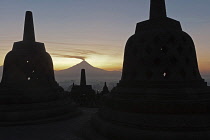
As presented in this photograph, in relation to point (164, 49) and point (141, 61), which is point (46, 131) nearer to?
point (141, 61)

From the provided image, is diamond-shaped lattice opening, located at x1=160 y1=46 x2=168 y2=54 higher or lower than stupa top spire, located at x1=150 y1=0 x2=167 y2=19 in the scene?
lower

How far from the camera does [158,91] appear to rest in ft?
26.2

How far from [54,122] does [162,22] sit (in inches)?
318

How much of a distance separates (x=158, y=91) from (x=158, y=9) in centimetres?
379

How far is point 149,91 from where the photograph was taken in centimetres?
812

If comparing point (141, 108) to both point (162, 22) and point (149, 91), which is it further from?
point (162, 22)

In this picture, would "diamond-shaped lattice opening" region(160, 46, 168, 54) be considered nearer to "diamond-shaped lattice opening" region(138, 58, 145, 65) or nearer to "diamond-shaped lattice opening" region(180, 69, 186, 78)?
"diamond-shaped lattice opening" region(138, 58, 145, 65)

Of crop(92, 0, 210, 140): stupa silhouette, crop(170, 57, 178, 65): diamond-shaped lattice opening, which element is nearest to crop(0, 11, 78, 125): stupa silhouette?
crop(92, 0, 210, 140): stupa silhouette

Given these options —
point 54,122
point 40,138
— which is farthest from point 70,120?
point 40,138

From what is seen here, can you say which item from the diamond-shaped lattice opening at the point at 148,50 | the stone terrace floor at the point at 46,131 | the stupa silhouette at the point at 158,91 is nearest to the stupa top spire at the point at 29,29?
the stone terrace floor at the point at 46,131

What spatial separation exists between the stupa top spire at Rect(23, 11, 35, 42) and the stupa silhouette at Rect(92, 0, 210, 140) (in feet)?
27.0

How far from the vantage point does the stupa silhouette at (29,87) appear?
12.1 meters

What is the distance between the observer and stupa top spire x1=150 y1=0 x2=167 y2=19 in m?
9.32

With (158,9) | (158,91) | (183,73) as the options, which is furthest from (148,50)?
(158,9)
